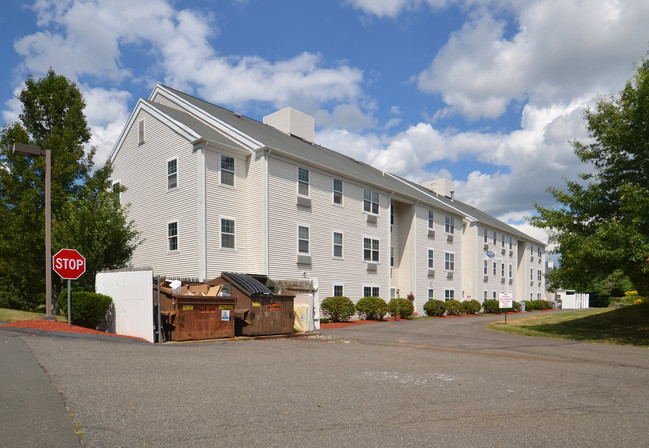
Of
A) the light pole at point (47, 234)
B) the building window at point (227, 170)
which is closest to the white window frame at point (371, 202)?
the building window at point (227, 170)

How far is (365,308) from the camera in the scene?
27.7 m

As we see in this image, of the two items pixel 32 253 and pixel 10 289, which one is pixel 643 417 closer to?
pixel 32 253

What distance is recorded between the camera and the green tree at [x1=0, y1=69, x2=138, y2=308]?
2027cm

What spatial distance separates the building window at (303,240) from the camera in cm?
2502

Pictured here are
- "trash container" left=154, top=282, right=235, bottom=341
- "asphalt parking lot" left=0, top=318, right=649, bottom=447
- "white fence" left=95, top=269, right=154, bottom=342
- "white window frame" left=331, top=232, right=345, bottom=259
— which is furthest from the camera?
"white window frame" left=331, top=232, right=345, bottom=259

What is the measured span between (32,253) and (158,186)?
20.8 ft

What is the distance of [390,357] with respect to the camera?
39.1 feet

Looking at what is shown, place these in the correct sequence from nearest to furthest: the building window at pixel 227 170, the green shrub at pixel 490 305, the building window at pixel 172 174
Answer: the building window at pixel 227 170, the building window at pixel 172 174, the green shrub at pixel 490 305

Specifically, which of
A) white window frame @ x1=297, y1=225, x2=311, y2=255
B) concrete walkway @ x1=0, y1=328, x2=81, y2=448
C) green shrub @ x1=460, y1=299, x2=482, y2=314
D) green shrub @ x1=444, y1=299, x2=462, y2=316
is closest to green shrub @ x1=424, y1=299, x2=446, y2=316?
Result: green shrub @ x1=444, y1=299, x2=462, y2=316

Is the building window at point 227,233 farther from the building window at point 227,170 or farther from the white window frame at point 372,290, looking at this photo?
the white window frame at point 372,290

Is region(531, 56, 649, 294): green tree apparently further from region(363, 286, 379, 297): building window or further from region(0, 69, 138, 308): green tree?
region(0, 69, 138, 308): green tree

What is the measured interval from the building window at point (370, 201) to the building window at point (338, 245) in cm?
310

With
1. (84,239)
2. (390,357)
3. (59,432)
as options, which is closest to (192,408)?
(59,432)

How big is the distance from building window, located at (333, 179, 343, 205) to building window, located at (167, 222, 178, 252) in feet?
28.7
